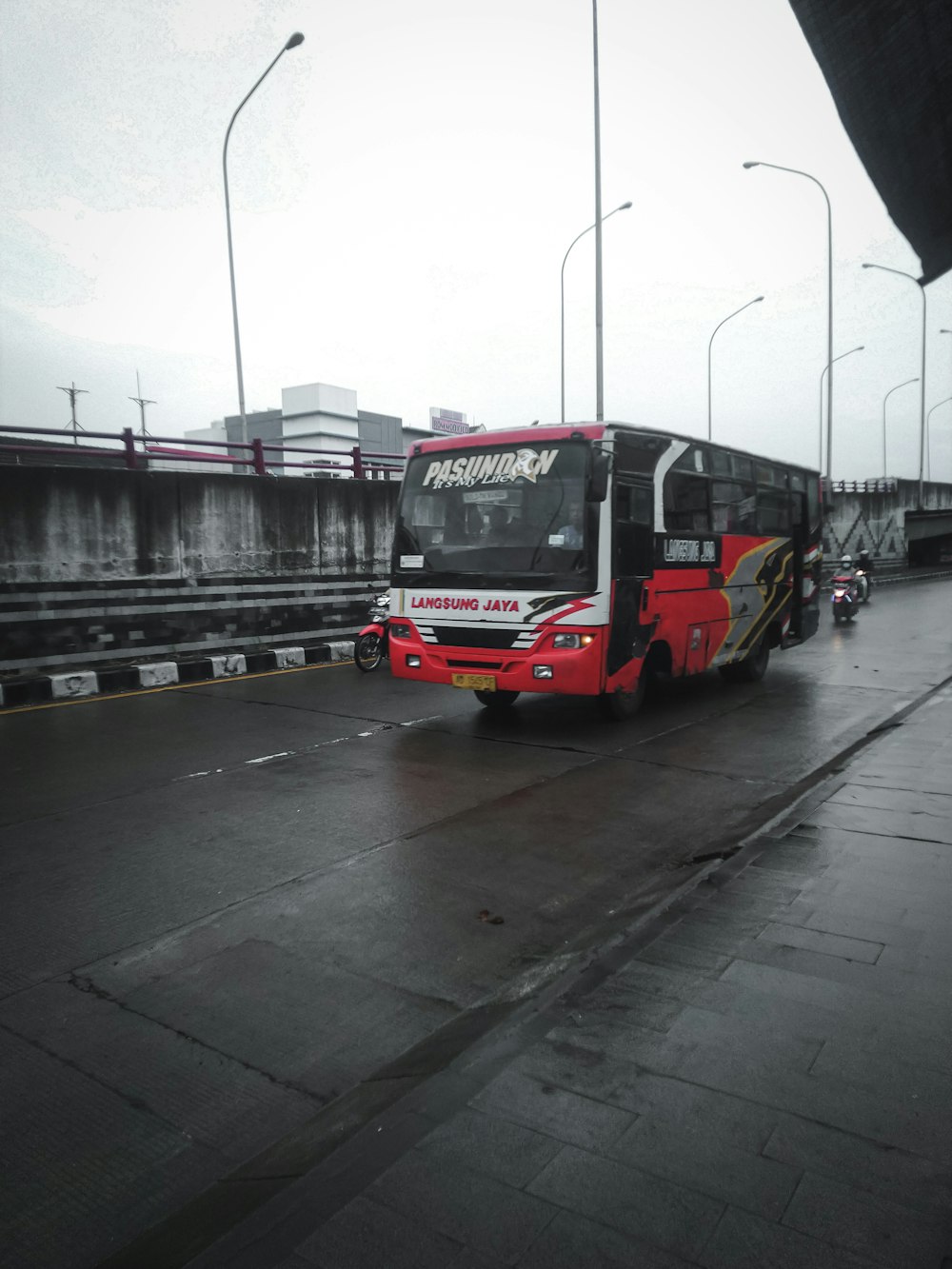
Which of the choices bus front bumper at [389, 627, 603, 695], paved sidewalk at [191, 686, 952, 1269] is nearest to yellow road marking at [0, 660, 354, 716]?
bus front bumper at [389, 627, 603, 695]

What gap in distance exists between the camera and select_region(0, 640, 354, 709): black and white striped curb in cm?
1135

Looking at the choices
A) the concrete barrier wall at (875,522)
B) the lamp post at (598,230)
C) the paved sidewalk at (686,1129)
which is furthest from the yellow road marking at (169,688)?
the concrete barrier wall at (875,522)

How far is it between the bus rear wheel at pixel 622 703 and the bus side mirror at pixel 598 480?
198 centimetres

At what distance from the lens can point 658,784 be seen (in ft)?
22.2

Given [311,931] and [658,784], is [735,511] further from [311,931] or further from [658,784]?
[311,931]

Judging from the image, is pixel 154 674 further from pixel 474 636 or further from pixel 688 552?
pixel 688 552

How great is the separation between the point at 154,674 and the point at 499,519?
6304 millimetres

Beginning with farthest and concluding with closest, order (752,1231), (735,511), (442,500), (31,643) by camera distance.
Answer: (31,643), (735,511), (442,500), (752,1231)

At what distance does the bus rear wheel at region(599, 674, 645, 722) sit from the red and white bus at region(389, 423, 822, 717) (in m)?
0.02

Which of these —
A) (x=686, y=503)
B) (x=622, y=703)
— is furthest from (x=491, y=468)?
(x=622, y=703)

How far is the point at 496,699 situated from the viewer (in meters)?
9.87

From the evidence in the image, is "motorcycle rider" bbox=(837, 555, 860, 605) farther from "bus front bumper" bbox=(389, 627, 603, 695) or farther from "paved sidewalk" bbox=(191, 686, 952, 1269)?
"paved sidewalk" bbox=(191, 686, 952, 1269)

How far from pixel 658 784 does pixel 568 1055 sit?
13.1 ft

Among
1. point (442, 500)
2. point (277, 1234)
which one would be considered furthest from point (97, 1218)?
point (442, 500)
